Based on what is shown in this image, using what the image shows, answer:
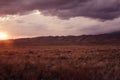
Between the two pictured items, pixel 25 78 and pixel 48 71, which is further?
pixel 48 71

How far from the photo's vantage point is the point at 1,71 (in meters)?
11.9

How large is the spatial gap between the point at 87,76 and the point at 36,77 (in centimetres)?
252

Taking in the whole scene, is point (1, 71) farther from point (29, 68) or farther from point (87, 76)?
point (87, 76)

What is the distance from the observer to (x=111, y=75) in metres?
13.5

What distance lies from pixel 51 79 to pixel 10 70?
2127 mm

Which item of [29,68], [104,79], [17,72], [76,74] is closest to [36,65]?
[29,68]

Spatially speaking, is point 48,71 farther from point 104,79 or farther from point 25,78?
point 104,79

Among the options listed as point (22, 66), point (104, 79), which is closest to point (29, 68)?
point (22, 66)

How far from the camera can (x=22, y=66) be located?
43.1 feet

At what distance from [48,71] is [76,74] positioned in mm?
1405

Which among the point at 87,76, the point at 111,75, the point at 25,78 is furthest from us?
the point at 111,75

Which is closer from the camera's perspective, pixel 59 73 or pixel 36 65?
pixel 59 73

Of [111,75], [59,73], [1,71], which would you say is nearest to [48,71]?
[59,73]

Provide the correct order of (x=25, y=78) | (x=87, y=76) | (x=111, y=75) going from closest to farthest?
(x=25, y=78), (x=87, y=76), (x=111, y=75)
